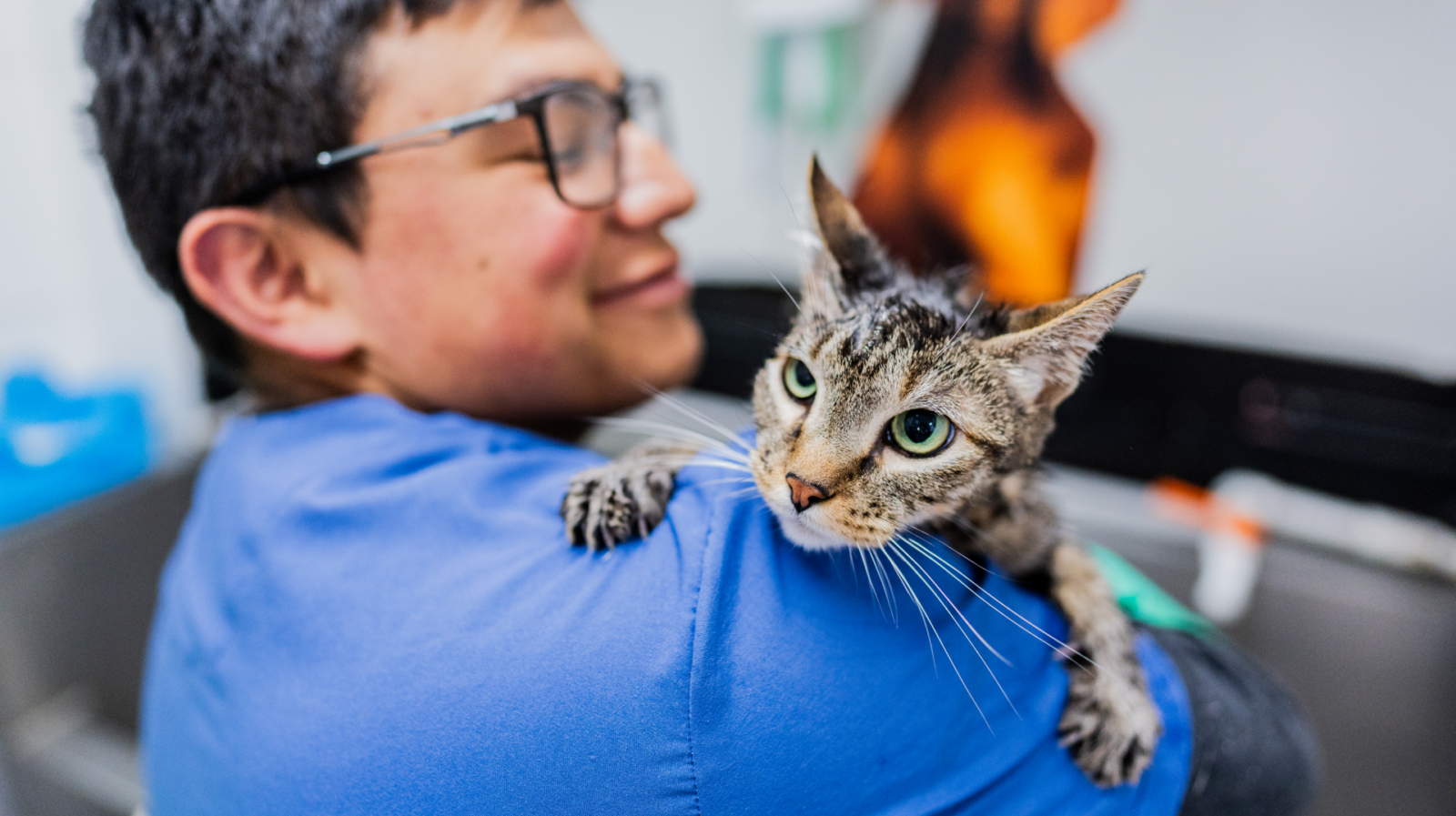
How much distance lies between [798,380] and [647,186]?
404 mm

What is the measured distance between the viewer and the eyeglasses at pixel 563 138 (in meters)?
0.83

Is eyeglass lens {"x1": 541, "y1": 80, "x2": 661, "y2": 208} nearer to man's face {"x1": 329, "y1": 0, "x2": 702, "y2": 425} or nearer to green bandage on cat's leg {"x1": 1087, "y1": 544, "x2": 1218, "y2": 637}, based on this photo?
man's face {"x1": 329, "y1": 0, "x2": 702, "y2": 425}

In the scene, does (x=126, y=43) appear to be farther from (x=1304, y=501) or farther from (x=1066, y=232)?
(x=1304, y=501)

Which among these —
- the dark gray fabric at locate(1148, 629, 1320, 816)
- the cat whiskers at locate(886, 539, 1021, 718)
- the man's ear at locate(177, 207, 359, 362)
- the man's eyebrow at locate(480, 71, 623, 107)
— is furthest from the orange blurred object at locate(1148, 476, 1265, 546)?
the man's ear at locate(177, 207, 359, 362)

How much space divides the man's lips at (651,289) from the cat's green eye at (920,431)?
1.54 feet

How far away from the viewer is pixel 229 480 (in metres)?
0.83

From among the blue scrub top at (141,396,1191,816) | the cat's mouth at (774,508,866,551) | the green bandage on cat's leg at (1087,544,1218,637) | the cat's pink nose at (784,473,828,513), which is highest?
the cat's pink nose at (784,473,828,513)

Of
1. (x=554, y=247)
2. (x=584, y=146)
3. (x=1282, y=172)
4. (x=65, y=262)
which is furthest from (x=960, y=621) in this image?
(x=65, y=262)

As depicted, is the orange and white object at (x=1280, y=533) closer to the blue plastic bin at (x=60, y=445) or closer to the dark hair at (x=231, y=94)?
the dark hair at (x=231, y=94)

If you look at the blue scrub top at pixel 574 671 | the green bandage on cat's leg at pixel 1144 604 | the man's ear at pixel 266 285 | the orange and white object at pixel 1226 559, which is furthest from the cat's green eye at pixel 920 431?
the orange and white object at pixel 1226 559

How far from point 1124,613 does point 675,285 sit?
2.24 ft

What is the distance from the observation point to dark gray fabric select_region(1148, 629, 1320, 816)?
712mm

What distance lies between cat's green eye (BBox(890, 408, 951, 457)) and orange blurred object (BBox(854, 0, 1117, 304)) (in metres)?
1.07

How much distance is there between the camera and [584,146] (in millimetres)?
931
